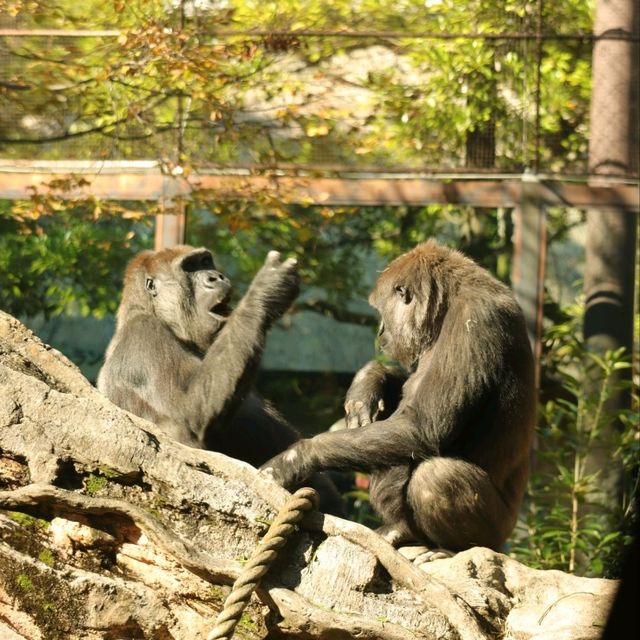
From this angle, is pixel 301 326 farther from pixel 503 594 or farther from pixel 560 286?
pixel 503 594

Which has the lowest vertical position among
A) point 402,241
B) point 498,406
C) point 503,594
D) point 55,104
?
point 503,594

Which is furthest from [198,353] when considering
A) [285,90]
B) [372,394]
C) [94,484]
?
[285,90]

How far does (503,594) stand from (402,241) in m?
6.72

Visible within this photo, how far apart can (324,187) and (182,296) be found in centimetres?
255

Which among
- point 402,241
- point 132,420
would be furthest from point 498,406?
point 402,241

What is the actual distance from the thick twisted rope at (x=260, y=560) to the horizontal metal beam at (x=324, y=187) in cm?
447

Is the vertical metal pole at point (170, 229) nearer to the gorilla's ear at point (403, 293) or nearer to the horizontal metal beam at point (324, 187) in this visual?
the horizontal metal beam at point (324, 187)

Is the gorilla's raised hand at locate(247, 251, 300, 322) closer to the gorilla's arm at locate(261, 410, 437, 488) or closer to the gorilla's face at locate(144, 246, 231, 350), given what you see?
the gorilla's face at locate(144, 246, 231, 350)

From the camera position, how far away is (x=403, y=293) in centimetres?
520

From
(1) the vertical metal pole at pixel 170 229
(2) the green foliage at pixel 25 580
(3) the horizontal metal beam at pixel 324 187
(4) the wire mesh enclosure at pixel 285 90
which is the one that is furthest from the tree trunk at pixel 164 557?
(1) the vertical metal pole at pixel 170 229

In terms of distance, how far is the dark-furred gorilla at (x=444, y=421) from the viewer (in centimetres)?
476

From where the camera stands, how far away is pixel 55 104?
310 inches

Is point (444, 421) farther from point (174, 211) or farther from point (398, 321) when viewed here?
point (174, 211)

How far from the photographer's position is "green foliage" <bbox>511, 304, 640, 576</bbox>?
23.2 feet
